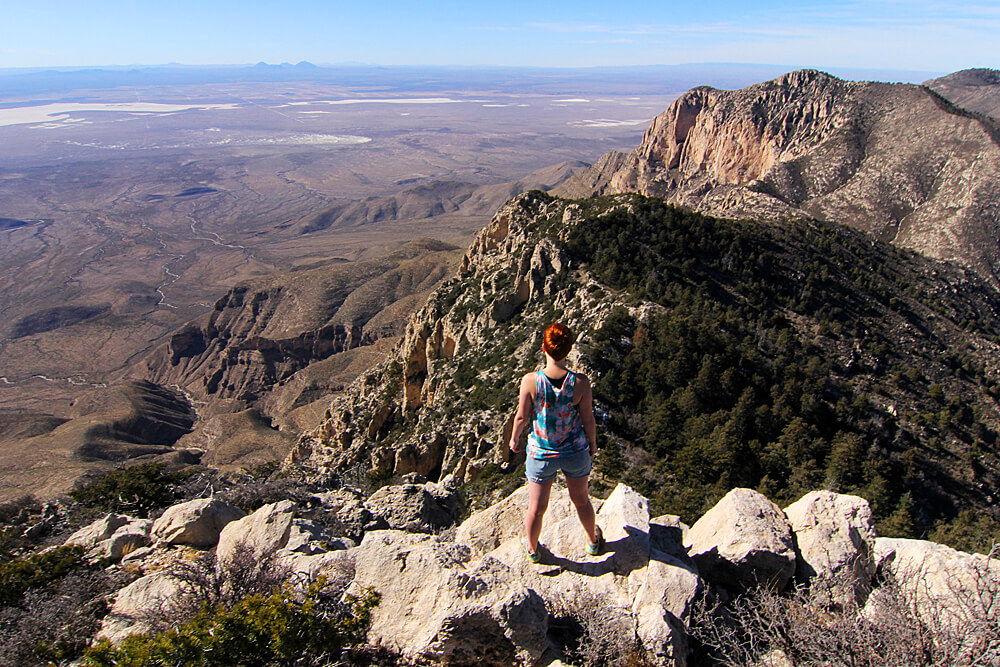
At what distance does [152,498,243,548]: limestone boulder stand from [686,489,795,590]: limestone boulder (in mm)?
7994

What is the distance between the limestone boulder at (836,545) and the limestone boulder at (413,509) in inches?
244

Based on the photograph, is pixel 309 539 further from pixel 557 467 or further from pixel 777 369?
pixel 777 369

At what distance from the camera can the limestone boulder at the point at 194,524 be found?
893 cm

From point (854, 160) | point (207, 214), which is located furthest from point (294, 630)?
point (207, 214)

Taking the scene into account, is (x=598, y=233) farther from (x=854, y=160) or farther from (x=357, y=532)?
(x=854, y=160)

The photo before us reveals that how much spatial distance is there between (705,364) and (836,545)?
13.0m

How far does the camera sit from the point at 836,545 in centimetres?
625

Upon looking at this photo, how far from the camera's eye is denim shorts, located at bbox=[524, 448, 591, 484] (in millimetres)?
6176

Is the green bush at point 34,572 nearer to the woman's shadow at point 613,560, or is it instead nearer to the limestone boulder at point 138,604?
the limestone boulder at point 138,604

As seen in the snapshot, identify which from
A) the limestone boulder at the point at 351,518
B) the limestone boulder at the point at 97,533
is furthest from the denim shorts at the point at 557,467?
the limestone boulder at the point at 97,533

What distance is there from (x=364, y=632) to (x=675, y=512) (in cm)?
825

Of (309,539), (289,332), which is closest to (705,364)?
(309,539)

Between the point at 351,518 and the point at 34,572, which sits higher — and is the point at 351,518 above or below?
below

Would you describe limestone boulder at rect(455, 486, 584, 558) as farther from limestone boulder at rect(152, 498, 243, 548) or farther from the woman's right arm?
limestone boulder at rect(152, 498, 243, 548)
